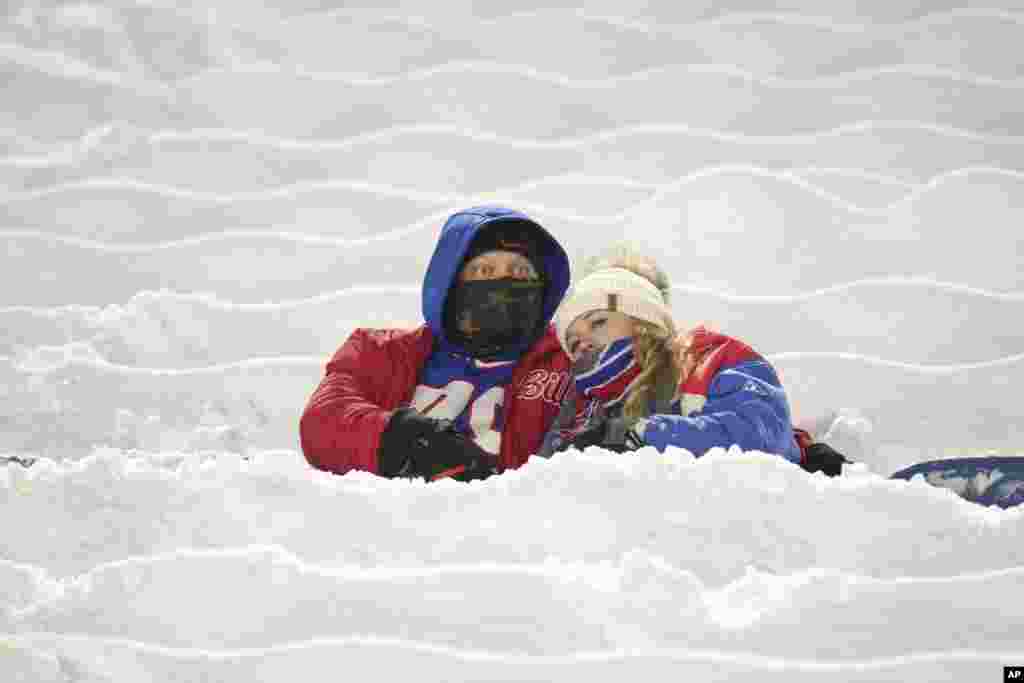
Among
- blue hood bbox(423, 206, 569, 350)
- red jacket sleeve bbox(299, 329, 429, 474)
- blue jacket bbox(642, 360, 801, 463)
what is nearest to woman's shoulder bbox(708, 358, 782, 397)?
blue jacket bbox(642, 360, 801, 463)

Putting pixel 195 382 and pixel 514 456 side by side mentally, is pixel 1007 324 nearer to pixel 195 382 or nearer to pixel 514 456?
pixel 514 456

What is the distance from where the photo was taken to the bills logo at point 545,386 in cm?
267

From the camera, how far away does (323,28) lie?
4363mm

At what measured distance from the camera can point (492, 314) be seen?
2.70 meters

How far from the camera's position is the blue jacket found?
233cm

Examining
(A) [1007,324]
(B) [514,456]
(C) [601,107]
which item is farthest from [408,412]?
(C) [601,107]

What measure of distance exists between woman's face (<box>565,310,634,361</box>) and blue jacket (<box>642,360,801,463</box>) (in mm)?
175

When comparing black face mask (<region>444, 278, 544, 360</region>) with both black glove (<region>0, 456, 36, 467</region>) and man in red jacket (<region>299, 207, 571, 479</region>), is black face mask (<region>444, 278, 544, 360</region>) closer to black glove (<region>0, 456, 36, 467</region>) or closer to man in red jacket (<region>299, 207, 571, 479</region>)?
man in red jacket (<region>299, 207, 571, 479</region>)

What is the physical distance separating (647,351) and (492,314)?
12.8 inches

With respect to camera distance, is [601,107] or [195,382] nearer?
[195,382]

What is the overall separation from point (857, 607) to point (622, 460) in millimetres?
435

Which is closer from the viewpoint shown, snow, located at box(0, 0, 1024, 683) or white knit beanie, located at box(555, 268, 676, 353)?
snow, located at box(0, 0, 1024, 683)

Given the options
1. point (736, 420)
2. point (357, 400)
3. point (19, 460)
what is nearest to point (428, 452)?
point (357, 400)

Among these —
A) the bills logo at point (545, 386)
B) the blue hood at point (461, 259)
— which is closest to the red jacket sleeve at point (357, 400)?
the blue hood at point (461, 259)
